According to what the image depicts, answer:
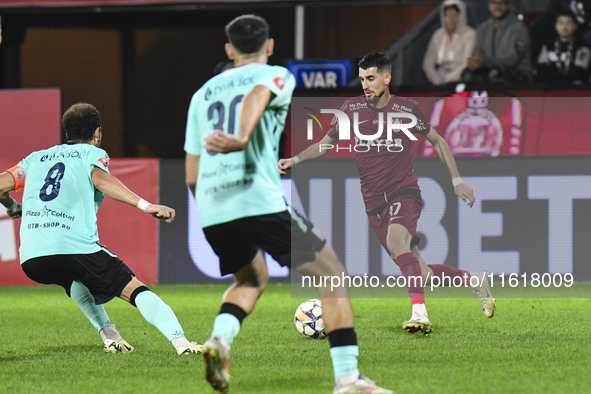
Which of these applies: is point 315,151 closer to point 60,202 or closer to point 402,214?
point 402,214

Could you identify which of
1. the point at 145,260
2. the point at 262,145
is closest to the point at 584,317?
the point at 262,145

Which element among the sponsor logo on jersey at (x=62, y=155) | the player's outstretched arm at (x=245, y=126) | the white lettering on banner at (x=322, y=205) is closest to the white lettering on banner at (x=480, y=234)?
the white lettering on banner at (x=322, y=205)

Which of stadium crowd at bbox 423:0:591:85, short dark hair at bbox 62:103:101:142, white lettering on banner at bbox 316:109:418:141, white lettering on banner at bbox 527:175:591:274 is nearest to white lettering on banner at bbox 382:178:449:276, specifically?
white lettering on banner at bbox 527:175:591:274

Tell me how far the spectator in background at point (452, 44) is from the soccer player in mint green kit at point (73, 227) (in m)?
7.07

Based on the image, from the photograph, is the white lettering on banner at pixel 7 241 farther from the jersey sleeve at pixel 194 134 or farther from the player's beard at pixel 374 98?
the jersey sleeve at pixel 194 134

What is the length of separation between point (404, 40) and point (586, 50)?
3050 millimetres

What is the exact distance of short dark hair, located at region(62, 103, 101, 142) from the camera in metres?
5.97

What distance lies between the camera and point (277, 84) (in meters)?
4.13

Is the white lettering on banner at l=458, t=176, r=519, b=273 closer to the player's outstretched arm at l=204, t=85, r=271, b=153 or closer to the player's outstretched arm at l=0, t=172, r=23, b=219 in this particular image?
the player's outstretched arm at l=0, t=172, r=23, b=219

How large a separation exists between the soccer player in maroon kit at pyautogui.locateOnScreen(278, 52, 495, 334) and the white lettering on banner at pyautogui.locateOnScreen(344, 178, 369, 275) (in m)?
2.66

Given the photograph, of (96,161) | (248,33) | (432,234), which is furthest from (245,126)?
(432,234)

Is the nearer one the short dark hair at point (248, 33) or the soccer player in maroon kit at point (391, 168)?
the short dark hair at point (248, 33)

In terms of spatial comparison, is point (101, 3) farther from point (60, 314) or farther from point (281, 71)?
point (281, 71)

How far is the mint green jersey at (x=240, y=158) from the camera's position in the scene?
13.7 ft
